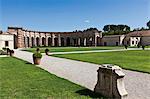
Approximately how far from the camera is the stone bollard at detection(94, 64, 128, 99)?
6207 mm

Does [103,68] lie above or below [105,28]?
below

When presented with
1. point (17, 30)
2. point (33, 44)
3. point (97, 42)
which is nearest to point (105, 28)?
point (97, 42)

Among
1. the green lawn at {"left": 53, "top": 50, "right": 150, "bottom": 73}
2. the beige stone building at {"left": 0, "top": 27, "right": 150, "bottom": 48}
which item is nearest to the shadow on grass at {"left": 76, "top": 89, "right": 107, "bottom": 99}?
the green lawn at {"left": 53, "top": 50, "right": 150, "bottom": 73}

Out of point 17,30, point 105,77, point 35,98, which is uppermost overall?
point 17,30

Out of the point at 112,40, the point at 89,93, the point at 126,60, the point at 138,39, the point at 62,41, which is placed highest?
the point at 138,39

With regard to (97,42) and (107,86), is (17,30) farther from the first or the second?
(107,86)

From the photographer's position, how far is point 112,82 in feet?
21.0

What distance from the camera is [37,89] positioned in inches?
301

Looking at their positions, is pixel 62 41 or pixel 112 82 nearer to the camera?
pixel 112 82

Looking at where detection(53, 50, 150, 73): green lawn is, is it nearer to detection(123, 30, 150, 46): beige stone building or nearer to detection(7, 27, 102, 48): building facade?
detection(7, 27, 102, 48): building facade

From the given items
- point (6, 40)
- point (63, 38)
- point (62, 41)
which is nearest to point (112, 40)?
point (63, 38)

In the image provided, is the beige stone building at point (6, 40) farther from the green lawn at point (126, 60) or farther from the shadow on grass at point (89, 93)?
the shadow on grass at point (89, 93)

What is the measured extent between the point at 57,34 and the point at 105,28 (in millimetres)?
57156

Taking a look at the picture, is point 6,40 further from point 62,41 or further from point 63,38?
point 62,41
